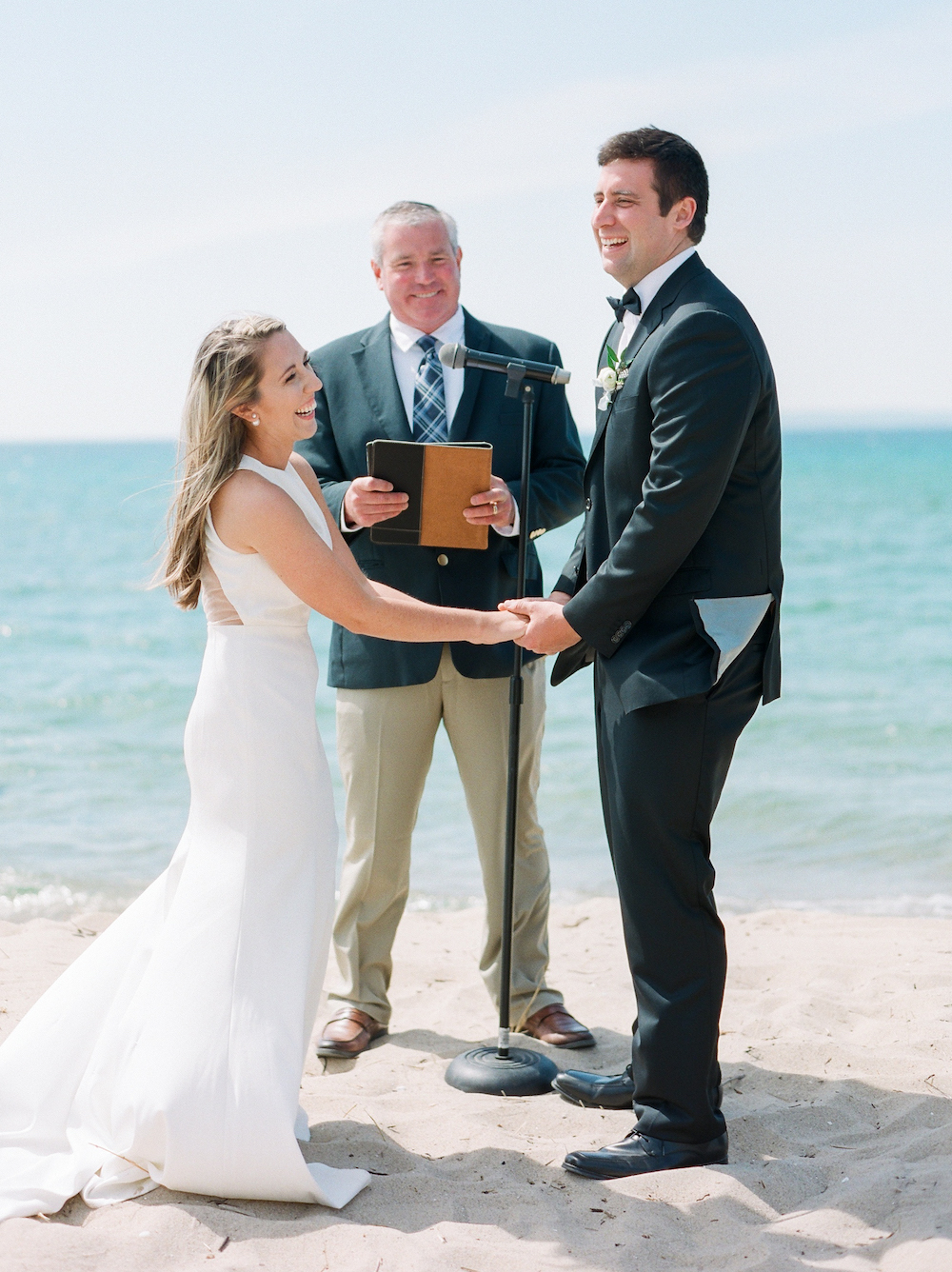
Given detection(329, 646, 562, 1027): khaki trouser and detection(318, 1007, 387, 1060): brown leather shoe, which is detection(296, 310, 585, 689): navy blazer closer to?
detection(329, 646, 562, 1027): khaki trouser

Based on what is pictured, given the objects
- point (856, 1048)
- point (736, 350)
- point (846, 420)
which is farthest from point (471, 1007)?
point (846, 420)

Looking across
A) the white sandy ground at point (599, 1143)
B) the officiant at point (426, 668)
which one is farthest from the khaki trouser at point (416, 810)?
the white sandy ground at point (599, 1143)

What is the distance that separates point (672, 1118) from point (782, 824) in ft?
15.5

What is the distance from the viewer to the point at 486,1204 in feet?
9.12

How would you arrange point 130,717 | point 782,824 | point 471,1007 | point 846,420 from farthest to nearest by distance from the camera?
point 846,420
point 130,717
point 782,824
point 471,1007

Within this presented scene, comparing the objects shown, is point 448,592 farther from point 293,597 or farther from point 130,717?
point 130,717

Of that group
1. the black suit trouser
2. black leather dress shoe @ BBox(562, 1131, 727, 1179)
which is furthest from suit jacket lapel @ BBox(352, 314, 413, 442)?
black leather dress shoe @ BBox(562, 1131, 727, 1179)

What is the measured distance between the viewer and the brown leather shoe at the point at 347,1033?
151 inches

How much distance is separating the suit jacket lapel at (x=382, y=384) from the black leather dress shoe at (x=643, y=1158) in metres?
2.14

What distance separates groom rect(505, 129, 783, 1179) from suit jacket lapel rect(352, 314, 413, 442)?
41.9 inches

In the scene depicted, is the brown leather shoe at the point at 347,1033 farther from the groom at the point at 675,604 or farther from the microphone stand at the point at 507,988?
the groom at the point at 675,604

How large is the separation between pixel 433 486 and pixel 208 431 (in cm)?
72

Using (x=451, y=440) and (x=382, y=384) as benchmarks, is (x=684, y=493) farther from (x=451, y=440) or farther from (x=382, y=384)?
(x=382, y=384)

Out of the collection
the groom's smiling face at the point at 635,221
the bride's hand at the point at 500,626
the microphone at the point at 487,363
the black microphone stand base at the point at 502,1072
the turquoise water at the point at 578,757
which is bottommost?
the turquoise water at the point at 578,757
